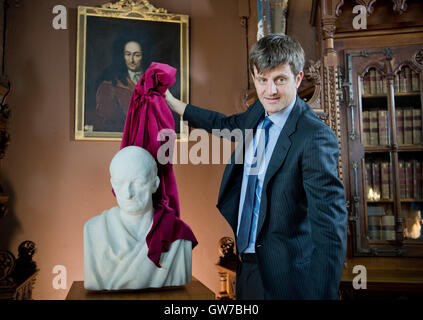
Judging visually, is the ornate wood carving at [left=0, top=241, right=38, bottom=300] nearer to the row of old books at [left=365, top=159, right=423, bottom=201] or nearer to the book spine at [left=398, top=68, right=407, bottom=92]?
the row of old books at [left=365, top=159, right=423, bottom=201]

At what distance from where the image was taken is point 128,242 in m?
1.85

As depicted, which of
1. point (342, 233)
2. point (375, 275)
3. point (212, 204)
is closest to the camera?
point (342, 233)

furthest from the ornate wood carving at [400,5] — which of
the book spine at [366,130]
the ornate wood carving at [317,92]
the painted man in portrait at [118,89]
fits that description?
the painted man in portrait at [118,89]

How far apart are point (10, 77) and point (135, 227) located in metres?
2.28

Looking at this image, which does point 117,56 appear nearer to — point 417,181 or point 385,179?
point 385,179

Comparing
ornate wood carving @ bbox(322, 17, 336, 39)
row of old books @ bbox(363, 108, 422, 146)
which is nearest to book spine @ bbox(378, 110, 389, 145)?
row of old books @ bbox(363, 108, 422, 146)

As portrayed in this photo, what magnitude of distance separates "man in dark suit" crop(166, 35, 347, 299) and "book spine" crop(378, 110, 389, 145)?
1.70 meters

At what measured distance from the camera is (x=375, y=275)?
269cm

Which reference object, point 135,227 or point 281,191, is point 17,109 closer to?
point 135,227

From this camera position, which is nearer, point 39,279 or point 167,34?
point 39,279

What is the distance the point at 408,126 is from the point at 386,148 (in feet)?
0.80

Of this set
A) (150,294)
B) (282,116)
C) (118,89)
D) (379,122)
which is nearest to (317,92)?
(379,122)

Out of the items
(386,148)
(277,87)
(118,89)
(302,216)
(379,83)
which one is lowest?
(302,216)

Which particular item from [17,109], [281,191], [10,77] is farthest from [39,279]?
[281,191]
